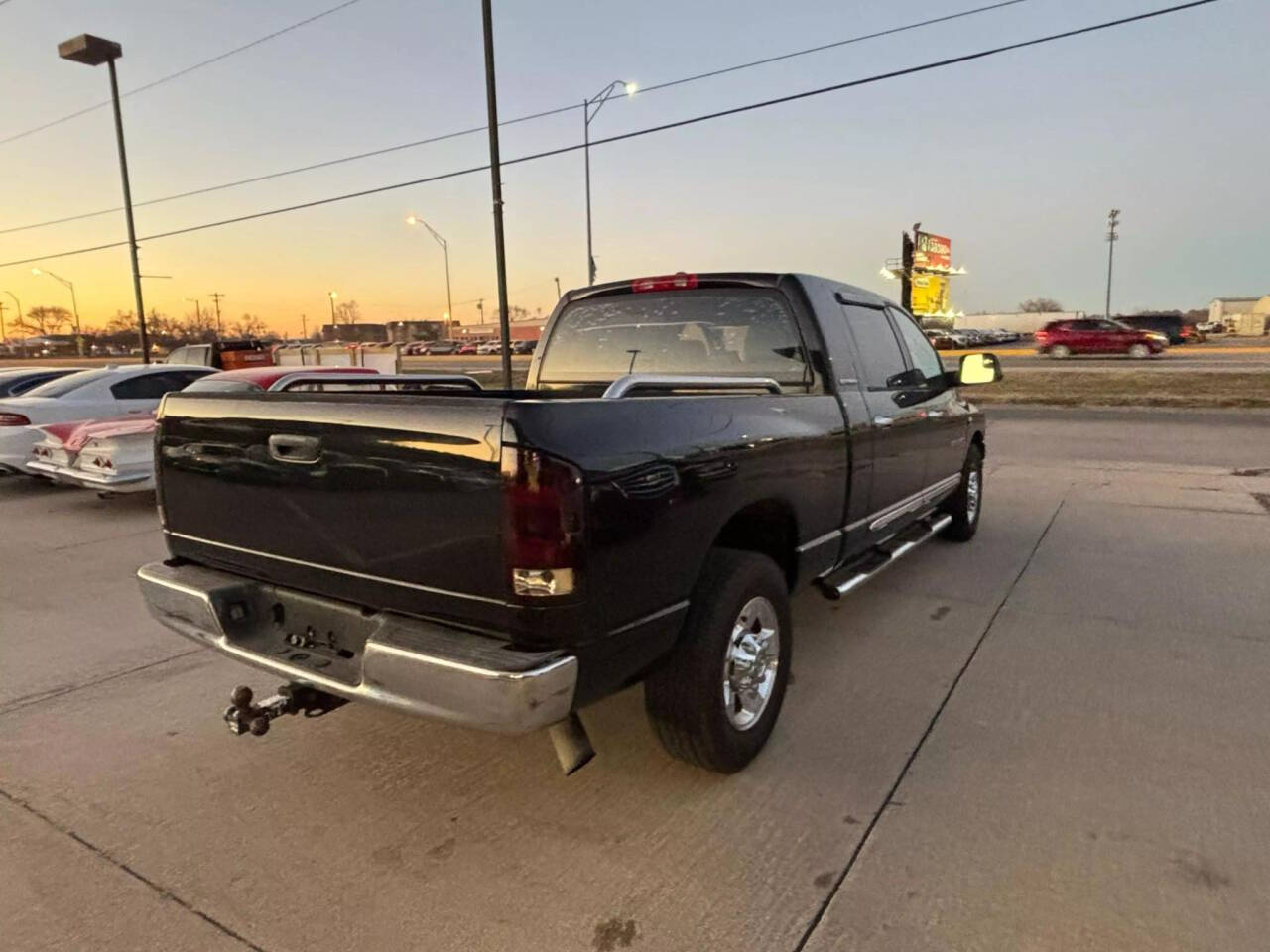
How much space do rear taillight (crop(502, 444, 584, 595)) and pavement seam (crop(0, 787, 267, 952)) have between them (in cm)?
126

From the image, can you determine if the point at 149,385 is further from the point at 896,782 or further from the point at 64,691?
the point at 896,782

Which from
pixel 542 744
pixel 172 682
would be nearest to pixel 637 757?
pixel 542 744

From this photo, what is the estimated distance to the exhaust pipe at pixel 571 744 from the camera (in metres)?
2.45

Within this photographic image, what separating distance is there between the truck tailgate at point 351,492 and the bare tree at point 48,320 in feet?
435

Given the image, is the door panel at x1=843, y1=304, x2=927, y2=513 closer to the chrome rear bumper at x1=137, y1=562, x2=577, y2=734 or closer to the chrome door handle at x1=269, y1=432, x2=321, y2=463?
the chrome rear bumper at x1=137, y1=562, x2=577, y2=734

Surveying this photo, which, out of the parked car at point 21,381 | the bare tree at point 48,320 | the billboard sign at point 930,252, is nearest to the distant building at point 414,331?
the bare tree at point 48,320

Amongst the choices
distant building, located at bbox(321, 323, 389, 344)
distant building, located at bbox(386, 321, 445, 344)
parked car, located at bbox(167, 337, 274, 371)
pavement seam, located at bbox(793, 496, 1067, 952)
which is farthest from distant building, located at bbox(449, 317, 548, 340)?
pavement seam, located at bbox(793, 496, 1067, 952)

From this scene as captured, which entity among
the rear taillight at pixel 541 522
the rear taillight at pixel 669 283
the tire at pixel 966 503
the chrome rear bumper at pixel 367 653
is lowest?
the tire at pixel 966 503

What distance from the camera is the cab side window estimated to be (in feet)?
16.9

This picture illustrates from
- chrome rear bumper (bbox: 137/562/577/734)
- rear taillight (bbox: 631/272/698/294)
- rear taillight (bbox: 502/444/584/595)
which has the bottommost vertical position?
chrome rear bumper (bbox: 137/562/577/734)

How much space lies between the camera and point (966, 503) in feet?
20.6

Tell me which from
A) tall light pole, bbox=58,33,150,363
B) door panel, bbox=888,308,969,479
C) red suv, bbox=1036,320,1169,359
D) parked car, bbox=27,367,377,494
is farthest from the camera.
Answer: red suv, bbox=1036,320,1169,359

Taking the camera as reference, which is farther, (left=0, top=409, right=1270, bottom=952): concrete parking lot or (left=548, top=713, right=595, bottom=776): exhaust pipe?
(left=548, top=713, right=595, bottom=776): exhaust pipe

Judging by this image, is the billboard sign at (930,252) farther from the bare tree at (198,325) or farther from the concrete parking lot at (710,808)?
the bare tree at (198,325)
